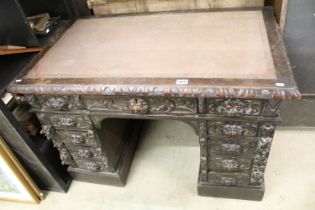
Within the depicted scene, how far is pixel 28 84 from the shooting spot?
1113 millimetres

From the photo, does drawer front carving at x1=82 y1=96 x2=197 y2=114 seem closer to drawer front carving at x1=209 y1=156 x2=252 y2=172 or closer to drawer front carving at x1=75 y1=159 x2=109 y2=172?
drawer front carving at x1=209 y1=156 x2=252 y2=172

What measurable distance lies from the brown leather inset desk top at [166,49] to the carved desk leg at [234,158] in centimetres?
23

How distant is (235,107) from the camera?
3.31 ft

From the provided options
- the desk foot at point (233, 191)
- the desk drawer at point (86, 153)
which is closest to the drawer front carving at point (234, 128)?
the desk foot at point (233, 191)

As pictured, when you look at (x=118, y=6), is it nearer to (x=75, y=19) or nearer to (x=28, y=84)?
(x=75, y=19)

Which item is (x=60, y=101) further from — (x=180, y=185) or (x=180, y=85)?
(x=180, y=185)

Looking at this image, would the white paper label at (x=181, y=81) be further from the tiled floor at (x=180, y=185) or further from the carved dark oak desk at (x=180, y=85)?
the tiled floor at (x=180, y=185)

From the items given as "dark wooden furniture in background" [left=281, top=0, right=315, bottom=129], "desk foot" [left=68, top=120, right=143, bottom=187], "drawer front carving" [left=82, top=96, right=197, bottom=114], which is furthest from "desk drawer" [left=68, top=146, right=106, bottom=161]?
"dark wooden furniture in background" [left=281, top=0, right=315, bottom=129]

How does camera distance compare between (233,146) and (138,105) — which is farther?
(233,146)

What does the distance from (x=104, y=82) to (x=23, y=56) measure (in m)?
0.54

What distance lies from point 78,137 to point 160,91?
554 mm

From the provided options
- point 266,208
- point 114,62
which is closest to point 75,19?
point 114,62


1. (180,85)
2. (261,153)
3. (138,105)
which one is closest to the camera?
(180,85)

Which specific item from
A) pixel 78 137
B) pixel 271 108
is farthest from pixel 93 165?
pixel 271 108
